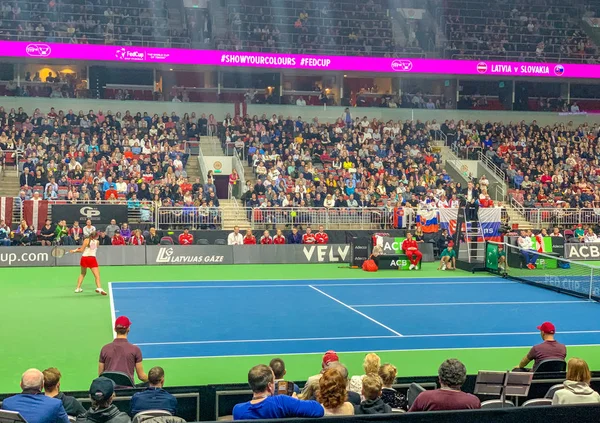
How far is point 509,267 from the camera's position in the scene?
29531mm

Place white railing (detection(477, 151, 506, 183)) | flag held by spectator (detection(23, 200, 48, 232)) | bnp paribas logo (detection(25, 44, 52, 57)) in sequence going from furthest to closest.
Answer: white railing (detection(477, 151, 506, 183))
bnp paribas logo (detection(25, 44, 52, 57))
flag held by spectator (detection(23, 200, 48, 232))

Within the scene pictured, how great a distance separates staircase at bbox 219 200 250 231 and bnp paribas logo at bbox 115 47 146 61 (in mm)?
12091

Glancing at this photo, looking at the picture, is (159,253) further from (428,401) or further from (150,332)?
(428,401)

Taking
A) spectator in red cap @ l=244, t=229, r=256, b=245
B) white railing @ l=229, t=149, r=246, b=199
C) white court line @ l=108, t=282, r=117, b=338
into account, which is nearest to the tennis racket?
white court line @ l=108, t=282, r=117, b=338

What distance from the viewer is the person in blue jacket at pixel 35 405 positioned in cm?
783

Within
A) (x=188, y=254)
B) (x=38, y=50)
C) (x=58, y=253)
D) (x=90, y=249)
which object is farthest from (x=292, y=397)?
(x=38, y=50)

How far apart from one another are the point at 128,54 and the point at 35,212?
48.6 feet

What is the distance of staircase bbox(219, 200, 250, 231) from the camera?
119ft

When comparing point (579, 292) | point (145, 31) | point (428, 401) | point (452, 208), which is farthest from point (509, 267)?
point (145, 31)

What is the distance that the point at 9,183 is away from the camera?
3794 centimetres

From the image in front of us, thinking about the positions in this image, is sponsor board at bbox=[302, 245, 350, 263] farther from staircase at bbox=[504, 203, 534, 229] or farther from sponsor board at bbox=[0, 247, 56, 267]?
staircase at bbox=[504, 203, 534, 229]

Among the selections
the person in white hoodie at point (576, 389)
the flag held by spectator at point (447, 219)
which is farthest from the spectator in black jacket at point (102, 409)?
the flag held by spectator at point (447, 219)

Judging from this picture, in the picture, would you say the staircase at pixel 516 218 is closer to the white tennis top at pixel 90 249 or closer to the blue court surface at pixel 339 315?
the blue court surface at pixel 339 315

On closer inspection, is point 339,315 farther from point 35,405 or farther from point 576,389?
point 35,405
